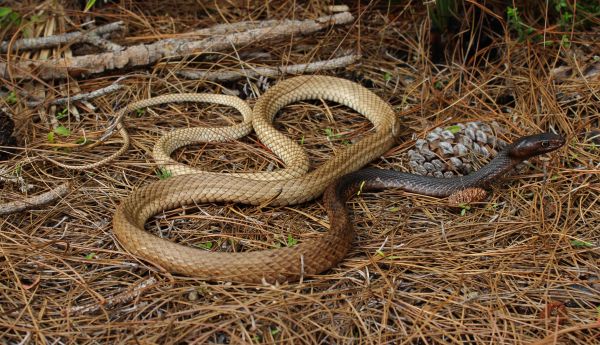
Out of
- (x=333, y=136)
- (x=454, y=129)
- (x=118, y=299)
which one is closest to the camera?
(x=118, y=299)

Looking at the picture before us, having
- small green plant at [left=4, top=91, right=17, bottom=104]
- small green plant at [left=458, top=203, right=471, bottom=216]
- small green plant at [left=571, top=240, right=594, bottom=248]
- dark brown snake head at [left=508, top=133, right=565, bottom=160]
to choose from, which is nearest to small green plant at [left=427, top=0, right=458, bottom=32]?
dark brown snake head at [left=508, top=133, right=565, bottom=160]

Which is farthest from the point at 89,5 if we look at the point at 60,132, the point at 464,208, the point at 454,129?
the point at 464,208

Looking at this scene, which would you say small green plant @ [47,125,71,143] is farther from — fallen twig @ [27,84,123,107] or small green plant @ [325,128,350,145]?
small green plant @ [325,128,350,145]

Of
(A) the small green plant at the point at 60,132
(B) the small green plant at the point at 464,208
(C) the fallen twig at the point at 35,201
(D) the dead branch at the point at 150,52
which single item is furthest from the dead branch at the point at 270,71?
(B) the small green plant at the point at 464,208

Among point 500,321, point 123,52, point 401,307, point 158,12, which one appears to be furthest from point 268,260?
point 158,12

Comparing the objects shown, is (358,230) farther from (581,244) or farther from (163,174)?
(163,174)

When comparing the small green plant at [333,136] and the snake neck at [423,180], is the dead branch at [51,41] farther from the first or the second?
the snake neck at [423,180]
